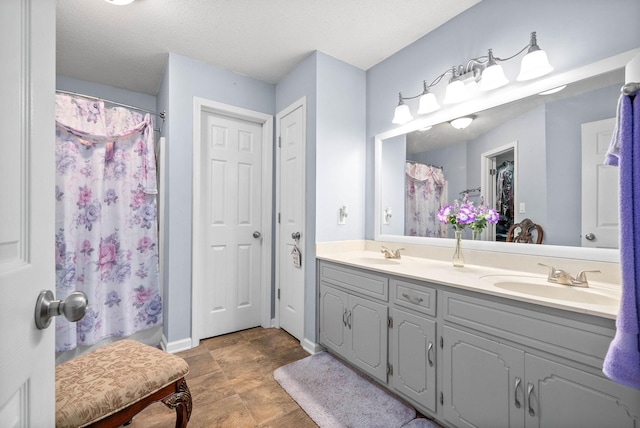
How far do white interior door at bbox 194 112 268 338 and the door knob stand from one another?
6.74 feet

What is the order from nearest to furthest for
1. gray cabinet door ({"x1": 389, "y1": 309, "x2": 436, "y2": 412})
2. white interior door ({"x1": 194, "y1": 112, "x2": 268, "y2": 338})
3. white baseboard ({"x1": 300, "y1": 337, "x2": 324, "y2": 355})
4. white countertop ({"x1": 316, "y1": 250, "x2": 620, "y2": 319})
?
white countertop ({"x1": 316, "y1": 250, "x2": 620, "y2": 319})
gray cabinet door ({"x1": 389, "y1": 309, "x2": 436, "y2": 412})
white baseboard ({"x1": 300, "y1": 337, "x2": 324, "y2": 355})
white interior door ({"x1": 194, "y1": 112, "x2": 268, "y2": 338})

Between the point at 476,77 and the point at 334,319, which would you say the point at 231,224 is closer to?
the point at 334,319

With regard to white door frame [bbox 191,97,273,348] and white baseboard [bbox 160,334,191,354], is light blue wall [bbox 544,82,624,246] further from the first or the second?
white baseboard [bbox 160,334,191,354]

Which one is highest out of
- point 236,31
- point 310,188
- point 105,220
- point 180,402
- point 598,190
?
point 236,31

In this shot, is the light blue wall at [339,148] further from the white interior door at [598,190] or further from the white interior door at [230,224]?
the white interior door at [598,190]

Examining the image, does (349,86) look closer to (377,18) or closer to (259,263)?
(377,18)

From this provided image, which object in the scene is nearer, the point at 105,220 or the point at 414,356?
the point at 414,356

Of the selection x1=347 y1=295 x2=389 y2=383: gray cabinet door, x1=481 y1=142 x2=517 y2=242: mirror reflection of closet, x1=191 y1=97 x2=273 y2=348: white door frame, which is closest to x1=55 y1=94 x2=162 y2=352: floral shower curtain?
x1=191 y1=97 x2=273 y2=348: white door frame

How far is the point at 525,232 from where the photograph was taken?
1.59m

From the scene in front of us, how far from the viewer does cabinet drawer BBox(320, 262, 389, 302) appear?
1.72m

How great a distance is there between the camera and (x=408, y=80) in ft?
7.41

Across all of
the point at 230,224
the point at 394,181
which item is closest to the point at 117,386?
the point at 230,224

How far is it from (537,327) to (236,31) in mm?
2513

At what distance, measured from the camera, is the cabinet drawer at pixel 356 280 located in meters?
1.72
